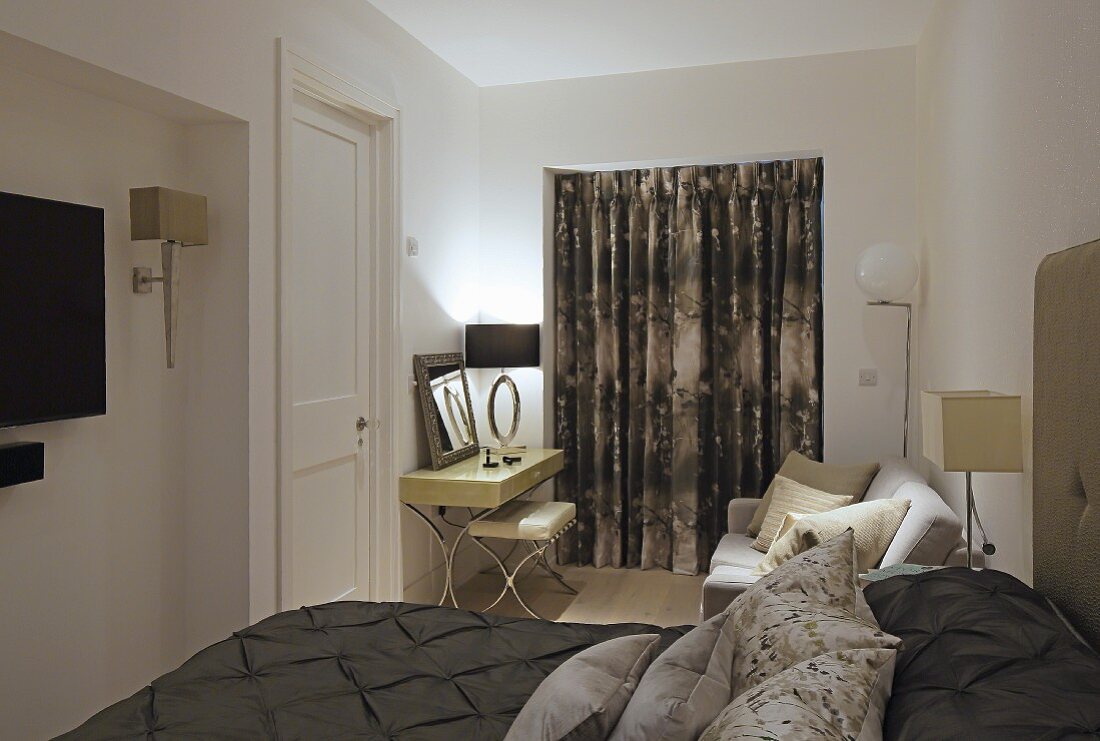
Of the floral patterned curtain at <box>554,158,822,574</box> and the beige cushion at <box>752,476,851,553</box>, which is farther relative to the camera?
the floral patterned curtain at <box>554,158,822,574</box>

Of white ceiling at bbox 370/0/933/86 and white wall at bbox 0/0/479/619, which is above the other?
white ceiling at bbox 370/0/933/86

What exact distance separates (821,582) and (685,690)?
406 mm

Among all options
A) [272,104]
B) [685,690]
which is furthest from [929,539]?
[272,104]

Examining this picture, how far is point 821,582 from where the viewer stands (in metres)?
1.59

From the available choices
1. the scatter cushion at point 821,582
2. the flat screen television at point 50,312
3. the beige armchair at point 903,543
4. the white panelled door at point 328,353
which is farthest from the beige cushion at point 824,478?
the flat screen television at point 50,312

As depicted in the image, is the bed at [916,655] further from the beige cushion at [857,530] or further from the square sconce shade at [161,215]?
the square sconce shade at [161,215]

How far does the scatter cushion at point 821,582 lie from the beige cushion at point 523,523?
2.35 meters

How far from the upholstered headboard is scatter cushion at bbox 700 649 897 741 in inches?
20.0

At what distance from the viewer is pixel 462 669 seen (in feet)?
6.35

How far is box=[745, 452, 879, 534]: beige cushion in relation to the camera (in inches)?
150

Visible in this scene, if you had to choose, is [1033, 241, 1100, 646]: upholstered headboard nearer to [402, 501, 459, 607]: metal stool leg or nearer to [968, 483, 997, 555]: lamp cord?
[968, 483, 997, 555]: lamp cord

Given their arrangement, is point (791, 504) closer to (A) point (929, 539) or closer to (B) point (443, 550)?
(A) point (929, 539)

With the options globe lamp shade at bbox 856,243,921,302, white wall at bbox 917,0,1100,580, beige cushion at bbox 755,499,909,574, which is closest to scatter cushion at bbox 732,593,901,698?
white wall at bbox 917,0,1100,580

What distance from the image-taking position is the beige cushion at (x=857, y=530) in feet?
9.43
